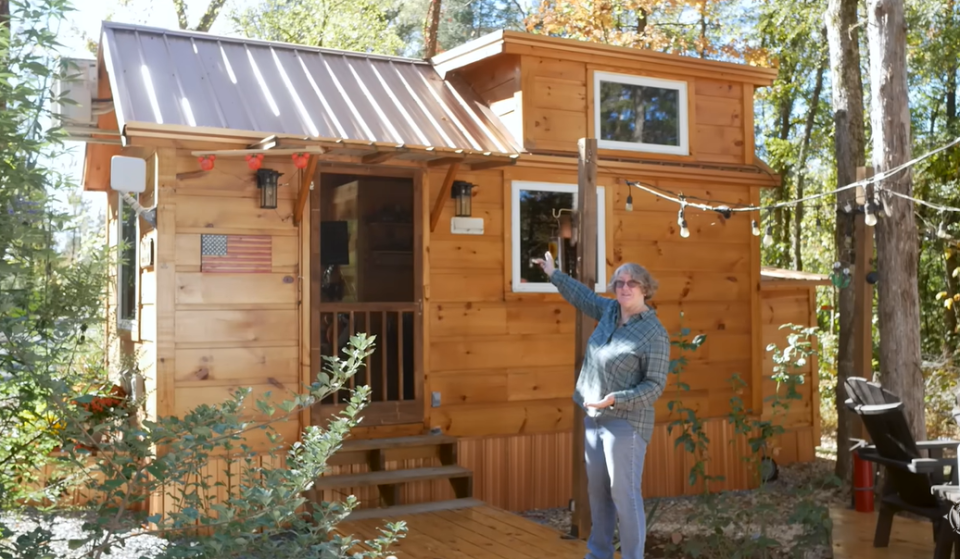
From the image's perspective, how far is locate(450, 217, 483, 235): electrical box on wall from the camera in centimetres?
777

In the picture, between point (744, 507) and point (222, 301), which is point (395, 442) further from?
point (744, 507)

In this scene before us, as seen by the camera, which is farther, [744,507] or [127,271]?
[127,271]

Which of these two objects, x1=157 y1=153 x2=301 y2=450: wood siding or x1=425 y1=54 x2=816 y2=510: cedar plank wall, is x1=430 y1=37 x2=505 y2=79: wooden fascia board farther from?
x1=157 y1=153 x2=301 y2=450: wood siding

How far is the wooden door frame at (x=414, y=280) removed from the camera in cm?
720

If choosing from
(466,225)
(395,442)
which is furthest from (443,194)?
(395,442)

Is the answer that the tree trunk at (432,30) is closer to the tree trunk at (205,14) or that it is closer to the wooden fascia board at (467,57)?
the tree trunk at (205,14)

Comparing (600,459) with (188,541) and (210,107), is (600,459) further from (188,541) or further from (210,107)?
(210,107)

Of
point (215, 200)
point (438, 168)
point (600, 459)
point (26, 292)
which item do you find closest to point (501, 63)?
point (438, 168)

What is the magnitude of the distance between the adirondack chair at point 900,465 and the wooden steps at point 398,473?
8.96 ft

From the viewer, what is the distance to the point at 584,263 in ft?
20.6

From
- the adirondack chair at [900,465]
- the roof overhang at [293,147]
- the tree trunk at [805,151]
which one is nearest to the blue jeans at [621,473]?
the adirondack chair at [900,465]

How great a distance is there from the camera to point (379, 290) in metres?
7.56

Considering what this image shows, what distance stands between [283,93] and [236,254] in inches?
55.6

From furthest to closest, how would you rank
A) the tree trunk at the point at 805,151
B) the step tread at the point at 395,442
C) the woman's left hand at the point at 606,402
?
the tree trunk at the point at 805,151
the step tread at the point at 395,442
the woman's left hand at the point at 606,402
